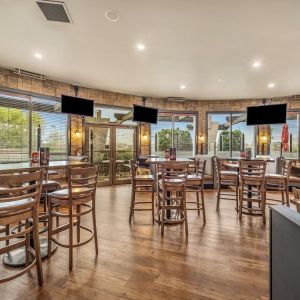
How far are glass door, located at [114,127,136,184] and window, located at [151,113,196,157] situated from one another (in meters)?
0.82

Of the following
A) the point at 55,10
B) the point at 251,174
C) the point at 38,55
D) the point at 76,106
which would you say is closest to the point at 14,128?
the point at 76,106

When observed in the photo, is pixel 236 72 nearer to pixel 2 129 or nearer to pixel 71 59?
pixel 71 59

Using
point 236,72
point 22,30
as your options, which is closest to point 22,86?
point 22,30

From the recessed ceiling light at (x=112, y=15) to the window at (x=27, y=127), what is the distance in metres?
2.71

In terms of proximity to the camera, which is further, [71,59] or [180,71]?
[180,71]

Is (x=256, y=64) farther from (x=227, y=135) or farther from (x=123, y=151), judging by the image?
(x=123, y=151)

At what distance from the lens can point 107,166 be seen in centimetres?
705

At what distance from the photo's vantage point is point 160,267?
7.18 ft

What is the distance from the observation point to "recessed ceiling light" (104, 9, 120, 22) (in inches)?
110

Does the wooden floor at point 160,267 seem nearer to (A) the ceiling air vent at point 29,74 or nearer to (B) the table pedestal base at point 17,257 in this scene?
(B) the table pedestal base at point 17,257

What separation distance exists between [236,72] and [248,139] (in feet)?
12.1

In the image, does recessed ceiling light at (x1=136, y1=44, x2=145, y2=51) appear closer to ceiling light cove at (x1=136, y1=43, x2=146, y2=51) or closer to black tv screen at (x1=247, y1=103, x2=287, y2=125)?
ceiling light cove at (x1=136, y1=43, x2=146, y2=51)

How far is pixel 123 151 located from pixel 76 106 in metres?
2.53

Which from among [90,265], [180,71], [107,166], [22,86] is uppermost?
[180,71]
